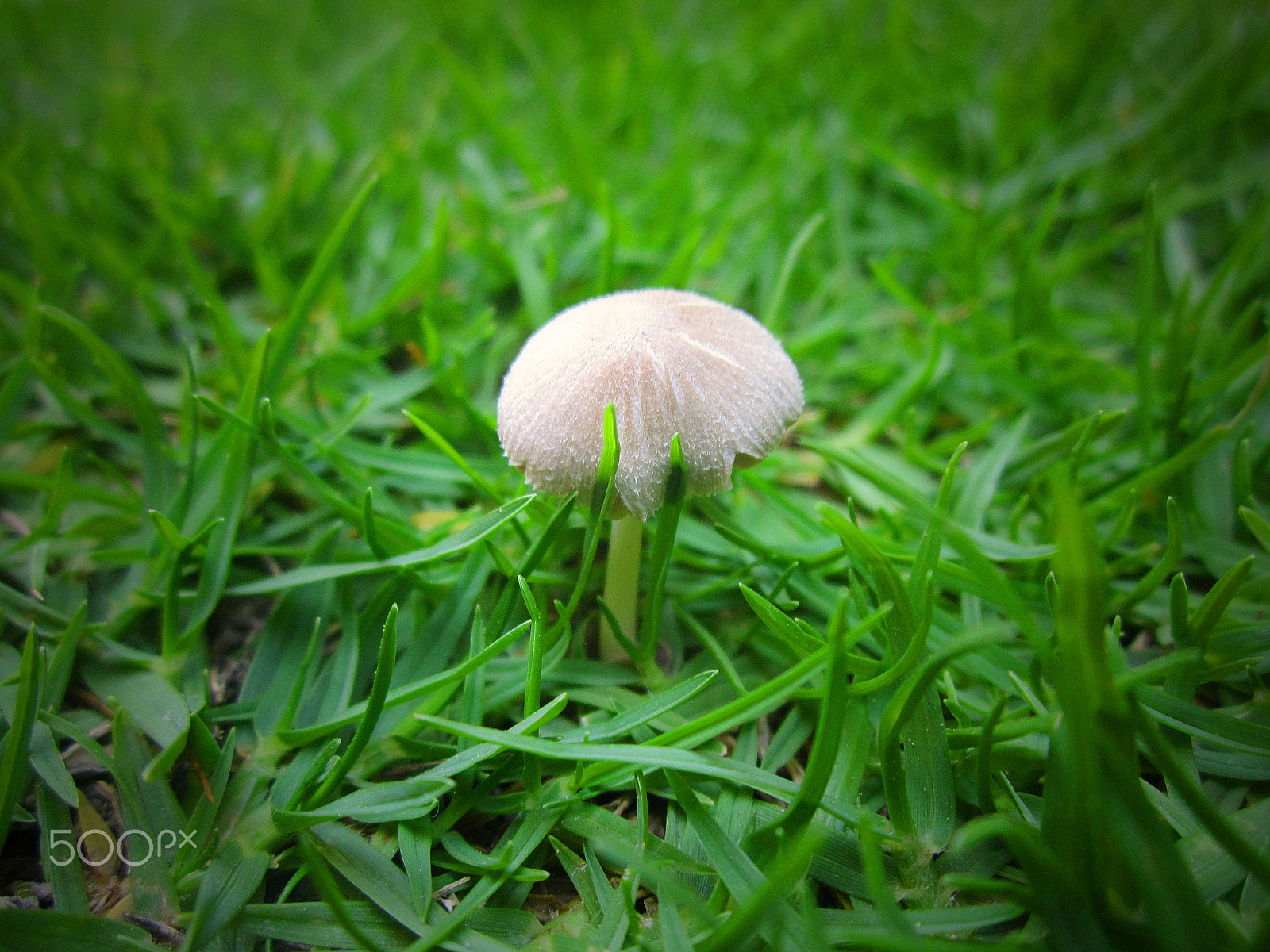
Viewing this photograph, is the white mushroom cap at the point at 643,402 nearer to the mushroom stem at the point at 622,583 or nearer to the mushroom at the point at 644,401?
the mushroom at the point at 644,401

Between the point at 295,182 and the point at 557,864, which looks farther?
the point at 295,182

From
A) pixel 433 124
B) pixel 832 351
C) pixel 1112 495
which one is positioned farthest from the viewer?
pixel 433 124

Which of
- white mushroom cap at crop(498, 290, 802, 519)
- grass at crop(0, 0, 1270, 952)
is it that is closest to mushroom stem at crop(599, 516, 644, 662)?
grass at crop(0, 0, 1270, 952)

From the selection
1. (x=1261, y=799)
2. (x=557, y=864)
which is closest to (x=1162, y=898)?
(x=1261, y=799)

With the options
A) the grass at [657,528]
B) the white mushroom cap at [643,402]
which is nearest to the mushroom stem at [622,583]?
the grass at [657,528]

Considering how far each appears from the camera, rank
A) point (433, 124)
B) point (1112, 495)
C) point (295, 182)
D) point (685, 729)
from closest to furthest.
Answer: point (685, 729) < point (1112, 495) < point (295, 182) < point (433, 124)

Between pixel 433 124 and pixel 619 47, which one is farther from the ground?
pixel 619 47

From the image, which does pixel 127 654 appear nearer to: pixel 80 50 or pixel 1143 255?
pixel 1143 255
